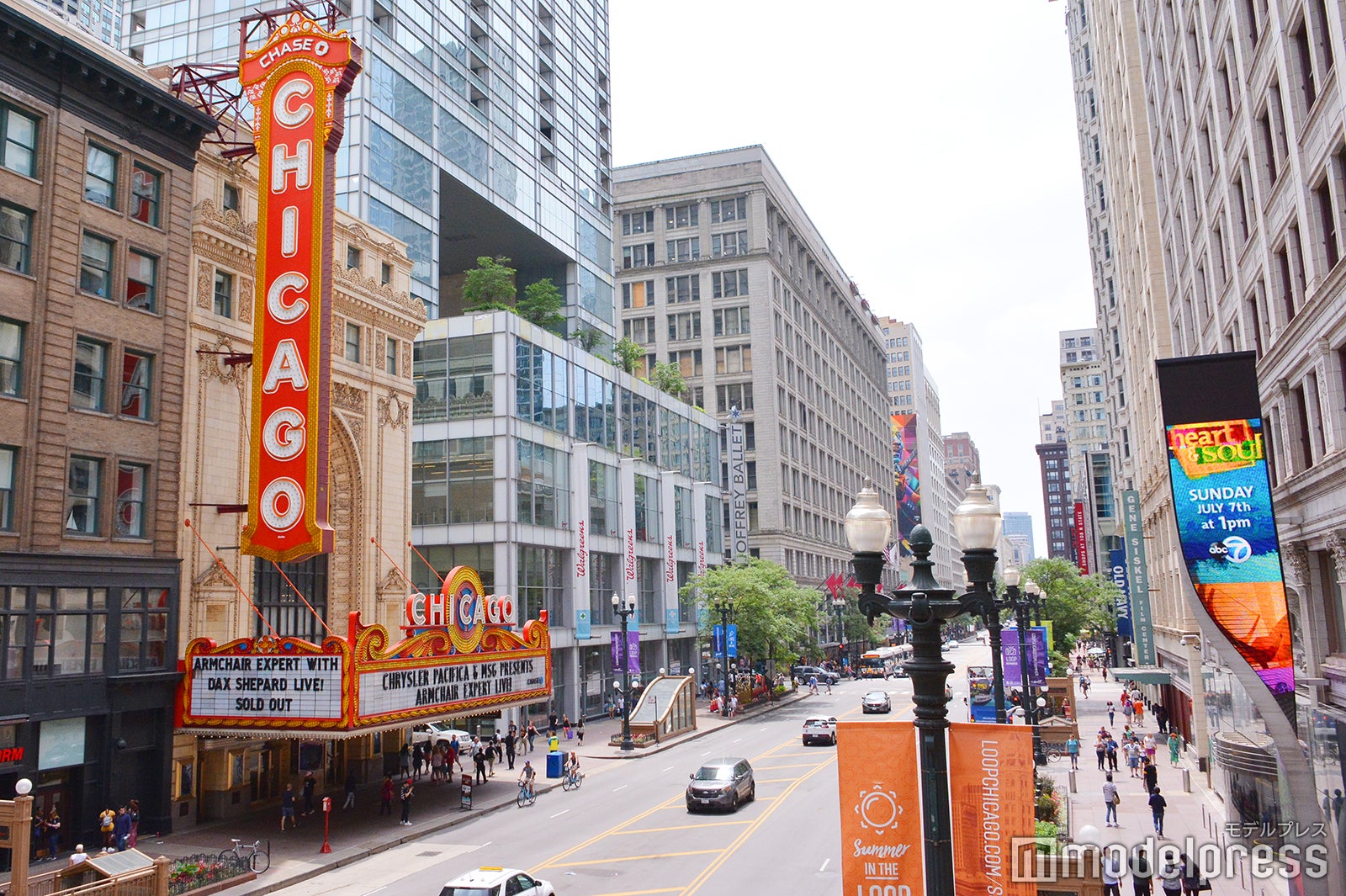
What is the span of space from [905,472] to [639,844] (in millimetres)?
153436

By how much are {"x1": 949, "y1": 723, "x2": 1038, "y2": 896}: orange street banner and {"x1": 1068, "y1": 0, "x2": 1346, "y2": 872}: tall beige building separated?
4642mm

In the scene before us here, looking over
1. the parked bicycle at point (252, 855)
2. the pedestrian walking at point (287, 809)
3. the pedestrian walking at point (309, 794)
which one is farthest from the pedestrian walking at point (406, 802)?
the parked bicycle at point (252, 855)

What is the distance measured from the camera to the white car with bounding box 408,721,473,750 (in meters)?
42.9

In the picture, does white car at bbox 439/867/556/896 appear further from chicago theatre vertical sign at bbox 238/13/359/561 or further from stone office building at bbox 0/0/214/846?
stone office building at bbox 0/0/214/846

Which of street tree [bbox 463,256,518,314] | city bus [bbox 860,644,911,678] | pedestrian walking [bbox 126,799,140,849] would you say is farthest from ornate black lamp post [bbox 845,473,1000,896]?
city bus [bbox 860,644,911,678]

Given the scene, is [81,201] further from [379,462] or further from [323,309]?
[379,462]

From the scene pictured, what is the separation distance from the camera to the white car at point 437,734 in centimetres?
4294

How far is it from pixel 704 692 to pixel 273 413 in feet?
168

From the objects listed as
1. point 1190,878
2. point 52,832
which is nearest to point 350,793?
point 52,832

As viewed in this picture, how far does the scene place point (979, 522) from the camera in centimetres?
1117

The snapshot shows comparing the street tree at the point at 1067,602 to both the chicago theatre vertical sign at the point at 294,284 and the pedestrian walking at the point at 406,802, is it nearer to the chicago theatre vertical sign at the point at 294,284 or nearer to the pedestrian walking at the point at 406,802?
the pedestrian walking at the point at 406,802

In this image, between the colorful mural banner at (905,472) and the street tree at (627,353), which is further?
the colorful mural banner at (905,472)

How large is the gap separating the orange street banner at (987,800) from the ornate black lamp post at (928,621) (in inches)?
9.3

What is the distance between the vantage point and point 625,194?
11144cm
